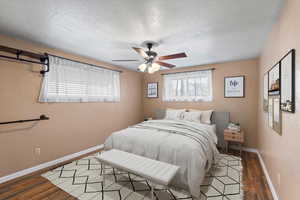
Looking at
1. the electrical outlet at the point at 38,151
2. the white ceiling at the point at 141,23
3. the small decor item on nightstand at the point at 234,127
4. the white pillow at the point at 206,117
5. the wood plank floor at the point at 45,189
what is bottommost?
the wood plank floor at the point at 45,189

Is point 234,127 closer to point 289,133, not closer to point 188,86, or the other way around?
point 188,86

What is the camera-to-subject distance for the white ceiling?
1.52 m

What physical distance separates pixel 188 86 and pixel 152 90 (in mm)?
1298

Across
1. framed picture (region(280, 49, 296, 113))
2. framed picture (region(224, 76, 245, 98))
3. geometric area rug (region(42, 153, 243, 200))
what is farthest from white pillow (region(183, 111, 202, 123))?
framed picture (region(280, 49, 296, 113))

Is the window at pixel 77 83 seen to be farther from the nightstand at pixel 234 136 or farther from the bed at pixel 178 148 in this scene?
the nightstand at pixel 234 136

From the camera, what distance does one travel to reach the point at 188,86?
14.1 feet

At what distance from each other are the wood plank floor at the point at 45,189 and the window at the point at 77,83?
4.55ft

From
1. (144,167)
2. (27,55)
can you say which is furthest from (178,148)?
(27,55)

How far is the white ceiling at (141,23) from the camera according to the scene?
152cm

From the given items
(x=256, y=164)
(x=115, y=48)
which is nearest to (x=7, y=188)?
(x=115, y=48)

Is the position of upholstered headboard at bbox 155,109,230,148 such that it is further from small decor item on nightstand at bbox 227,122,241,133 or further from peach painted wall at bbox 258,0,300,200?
peach painted wall at bbox 258,0,300,200

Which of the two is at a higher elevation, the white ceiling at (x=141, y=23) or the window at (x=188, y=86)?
the white ceiling at (x=141, y=23)

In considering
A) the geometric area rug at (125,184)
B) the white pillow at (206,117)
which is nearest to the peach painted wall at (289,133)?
the geometric area rug at (125,184)

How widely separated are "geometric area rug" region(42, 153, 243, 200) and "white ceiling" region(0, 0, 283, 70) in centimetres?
234
